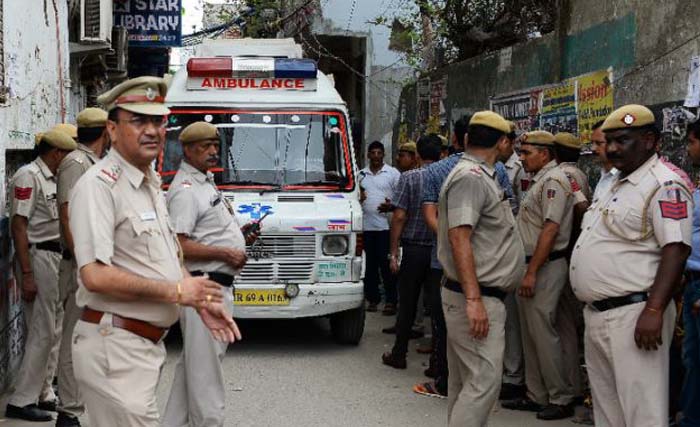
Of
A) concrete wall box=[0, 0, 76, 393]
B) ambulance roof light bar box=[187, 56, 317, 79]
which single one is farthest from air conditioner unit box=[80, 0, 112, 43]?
ambulance roof light bar box=[187, 56, 317, 79]

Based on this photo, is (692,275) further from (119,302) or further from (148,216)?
(119,302)

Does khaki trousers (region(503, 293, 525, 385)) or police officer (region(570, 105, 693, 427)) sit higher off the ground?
police officer (region(570, 105, 693, 427))

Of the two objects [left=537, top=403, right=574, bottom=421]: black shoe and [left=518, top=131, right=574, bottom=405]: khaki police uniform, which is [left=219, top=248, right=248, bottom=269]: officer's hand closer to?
[left=518, top=131, right=574, bottom=405]: khaki police uniform

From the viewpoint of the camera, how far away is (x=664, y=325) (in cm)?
447

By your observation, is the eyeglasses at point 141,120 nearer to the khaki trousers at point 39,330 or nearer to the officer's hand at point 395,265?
the khaki trousers at point 39,330

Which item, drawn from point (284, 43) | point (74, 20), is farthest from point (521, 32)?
point (74, 20)

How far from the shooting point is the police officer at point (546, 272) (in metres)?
6.35

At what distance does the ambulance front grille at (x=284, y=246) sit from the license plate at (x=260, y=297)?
0.32 meters

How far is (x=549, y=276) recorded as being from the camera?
21.2 ft

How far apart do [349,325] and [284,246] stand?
1.13 m

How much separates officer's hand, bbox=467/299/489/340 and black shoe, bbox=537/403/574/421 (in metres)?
1.95

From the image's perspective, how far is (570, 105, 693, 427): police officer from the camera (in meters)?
4.34

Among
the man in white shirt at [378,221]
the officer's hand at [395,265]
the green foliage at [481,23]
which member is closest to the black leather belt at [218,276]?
the officer's hand at [395,265]

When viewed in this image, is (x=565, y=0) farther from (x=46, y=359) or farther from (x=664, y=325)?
(x=46, y=359)
